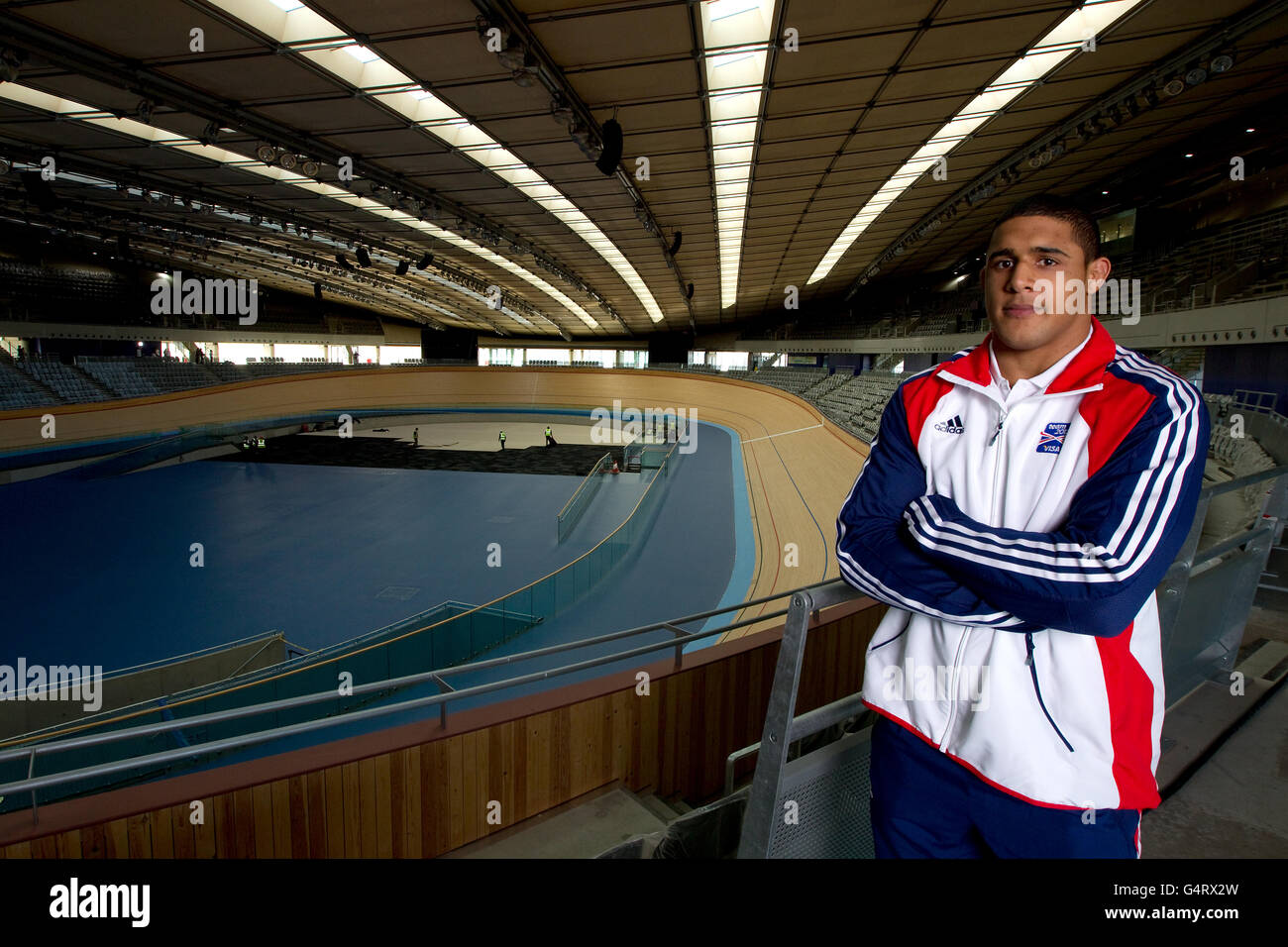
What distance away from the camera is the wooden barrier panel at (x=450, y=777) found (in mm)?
2373

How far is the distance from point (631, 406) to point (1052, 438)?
35.9 m

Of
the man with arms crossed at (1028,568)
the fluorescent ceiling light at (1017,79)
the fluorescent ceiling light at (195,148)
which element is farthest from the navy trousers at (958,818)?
the fluorescent ceiling light at (195,148)

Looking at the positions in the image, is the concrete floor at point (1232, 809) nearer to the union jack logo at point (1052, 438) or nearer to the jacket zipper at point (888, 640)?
the jacket zipper at point (888, 640)

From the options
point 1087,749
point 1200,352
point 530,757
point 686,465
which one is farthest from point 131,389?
point 1200,352

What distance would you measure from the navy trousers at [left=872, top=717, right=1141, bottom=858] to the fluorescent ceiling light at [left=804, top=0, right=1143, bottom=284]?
11.0m

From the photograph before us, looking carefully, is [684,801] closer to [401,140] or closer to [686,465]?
[401,140]

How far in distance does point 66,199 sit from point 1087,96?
90.3 feet

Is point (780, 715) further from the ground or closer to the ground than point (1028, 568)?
closer to the ground

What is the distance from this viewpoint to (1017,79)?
33.8 feet

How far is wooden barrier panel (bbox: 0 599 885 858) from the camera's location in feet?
7.79

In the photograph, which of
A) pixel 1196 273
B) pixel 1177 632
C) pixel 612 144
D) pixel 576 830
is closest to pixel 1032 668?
pixel 1177 632

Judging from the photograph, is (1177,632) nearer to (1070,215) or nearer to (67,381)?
(1070,215)

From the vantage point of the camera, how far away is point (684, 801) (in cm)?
345

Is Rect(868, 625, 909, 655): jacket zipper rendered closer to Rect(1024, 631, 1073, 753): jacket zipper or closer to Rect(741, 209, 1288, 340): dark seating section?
Rect(1024, 631, 1073, 753): jacket zipper
